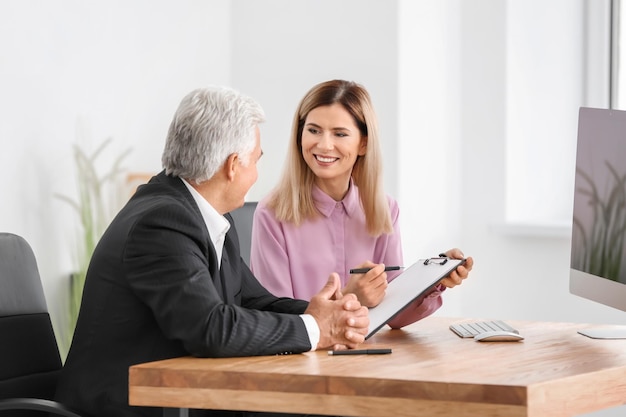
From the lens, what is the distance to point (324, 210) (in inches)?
119

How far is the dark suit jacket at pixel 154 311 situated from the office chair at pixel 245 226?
1063mm

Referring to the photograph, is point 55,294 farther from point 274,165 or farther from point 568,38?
point 568,38

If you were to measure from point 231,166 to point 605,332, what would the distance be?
0.98 metres

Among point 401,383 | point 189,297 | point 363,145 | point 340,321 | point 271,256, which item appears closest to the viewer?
point 401,383

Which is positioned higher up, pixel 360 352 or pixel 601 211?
pixel 601 211

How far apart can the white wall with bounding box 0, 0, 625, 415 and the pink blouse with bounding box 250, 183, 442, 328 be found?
1.07 m

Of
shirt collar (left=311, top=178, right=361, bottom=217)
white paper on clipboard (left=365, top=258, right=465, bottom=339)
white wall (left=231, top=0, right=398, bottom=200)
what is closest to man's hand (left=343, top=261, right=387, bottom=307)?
white paper on clipboard (left=365, top=258, right=465, bottom=339)

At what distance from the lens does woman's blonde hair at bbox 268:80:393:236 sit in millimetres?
3002

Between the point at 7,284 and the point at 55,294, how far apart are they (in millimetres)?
1374

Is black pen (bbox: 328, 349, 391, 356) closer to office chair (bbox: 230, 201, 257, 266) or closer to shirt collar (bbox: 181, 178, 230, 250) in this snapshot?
shirt collar (bbox: 181, 178, 230, 250)

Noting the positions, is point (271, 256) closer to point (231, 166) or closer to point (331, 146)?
point (331, 146)

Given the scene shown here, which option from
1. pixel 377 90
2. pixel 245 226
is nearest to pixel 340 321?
pixel 245 226

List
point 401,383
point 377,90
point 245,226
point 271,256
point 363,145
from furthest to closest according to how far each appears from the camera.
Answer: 1. point 377,90
2. point 245,226
3. point 363,145
4. point 271,256
5. point 401,383

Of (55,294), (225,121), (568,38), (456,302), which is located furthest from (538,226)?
(225,121)
